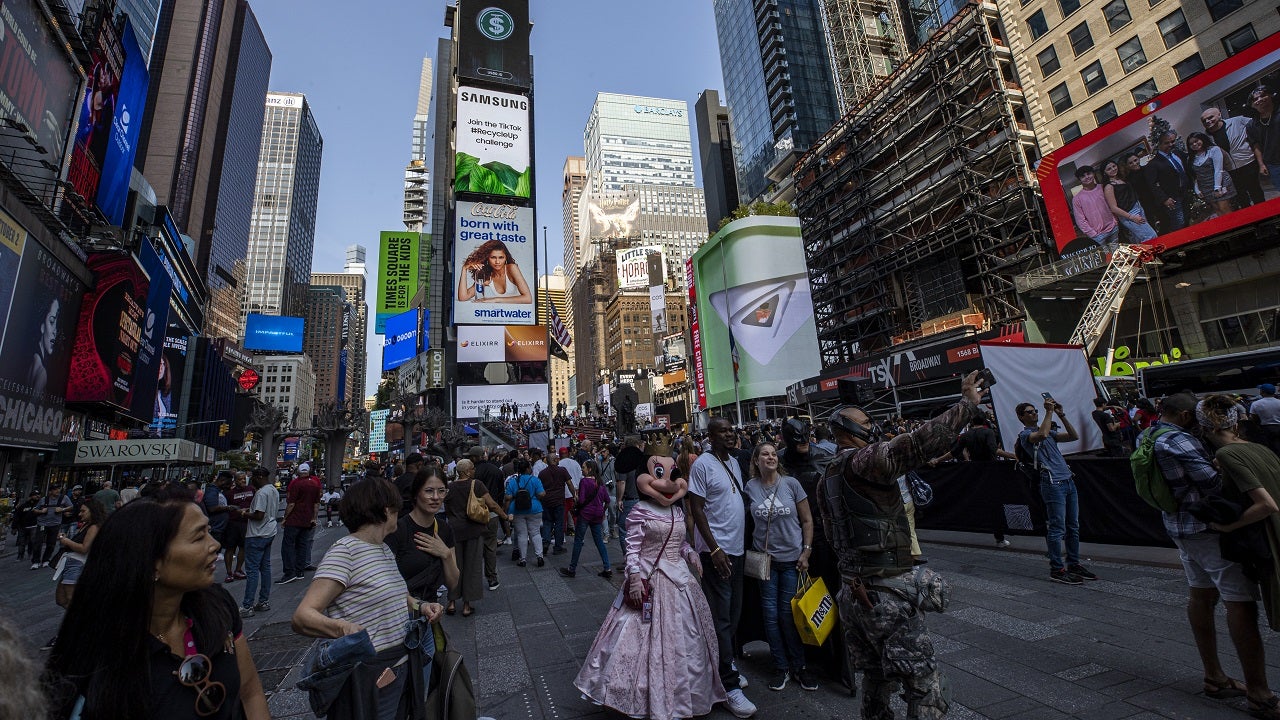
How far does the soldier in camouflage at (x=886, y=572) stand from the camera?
289 centimetres

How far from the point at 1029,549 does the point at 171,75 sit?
4881 inches

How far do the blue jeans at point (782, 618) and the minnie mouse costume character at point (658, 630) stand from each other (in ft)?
2.23

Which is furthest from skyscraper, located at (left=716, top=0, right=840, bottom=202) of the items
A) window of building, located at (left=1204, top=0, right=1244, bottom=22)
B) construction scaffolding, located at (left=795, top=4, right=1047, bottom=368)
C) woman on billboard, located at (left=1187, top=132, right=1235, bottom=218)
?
woman on billboard, located at (left=1187, top=132, right=1235, bottom=218)

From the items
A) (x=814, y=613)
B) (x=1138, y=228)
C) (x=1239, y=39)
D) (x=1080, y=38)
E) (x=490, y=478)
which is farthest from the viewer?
(x=1080, y=38)

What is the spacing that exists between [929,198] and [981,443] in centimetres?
3002

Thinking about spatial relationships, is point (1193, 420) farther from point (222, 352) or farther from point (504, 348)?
point (222, 352)

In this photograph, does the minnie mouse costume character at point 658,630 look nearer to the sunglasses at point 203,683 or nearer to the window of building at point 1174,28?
the sunglasses at point 203,683

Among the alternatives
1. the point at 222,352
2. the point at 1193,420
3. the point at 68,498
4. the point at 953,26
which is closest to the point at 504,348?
the point at 68,498

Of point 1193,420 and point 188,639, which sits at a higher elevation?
point 1193,420

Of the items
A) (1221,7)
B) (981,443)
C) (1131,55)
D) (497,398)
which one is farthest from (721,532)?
(497,398)

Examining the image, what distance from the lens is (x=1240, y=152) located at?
65.7 ft

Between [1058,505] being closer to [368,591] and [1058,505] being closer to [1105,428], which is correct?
[1105,428]

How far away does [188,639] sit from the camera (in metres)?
1.82

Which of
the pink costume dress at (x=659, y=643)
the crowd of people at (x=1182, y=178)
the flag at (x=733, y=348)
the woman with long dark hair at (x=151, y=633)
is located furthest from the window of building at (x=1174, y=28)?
the woman with long dark hair at (x=151, y=633)
